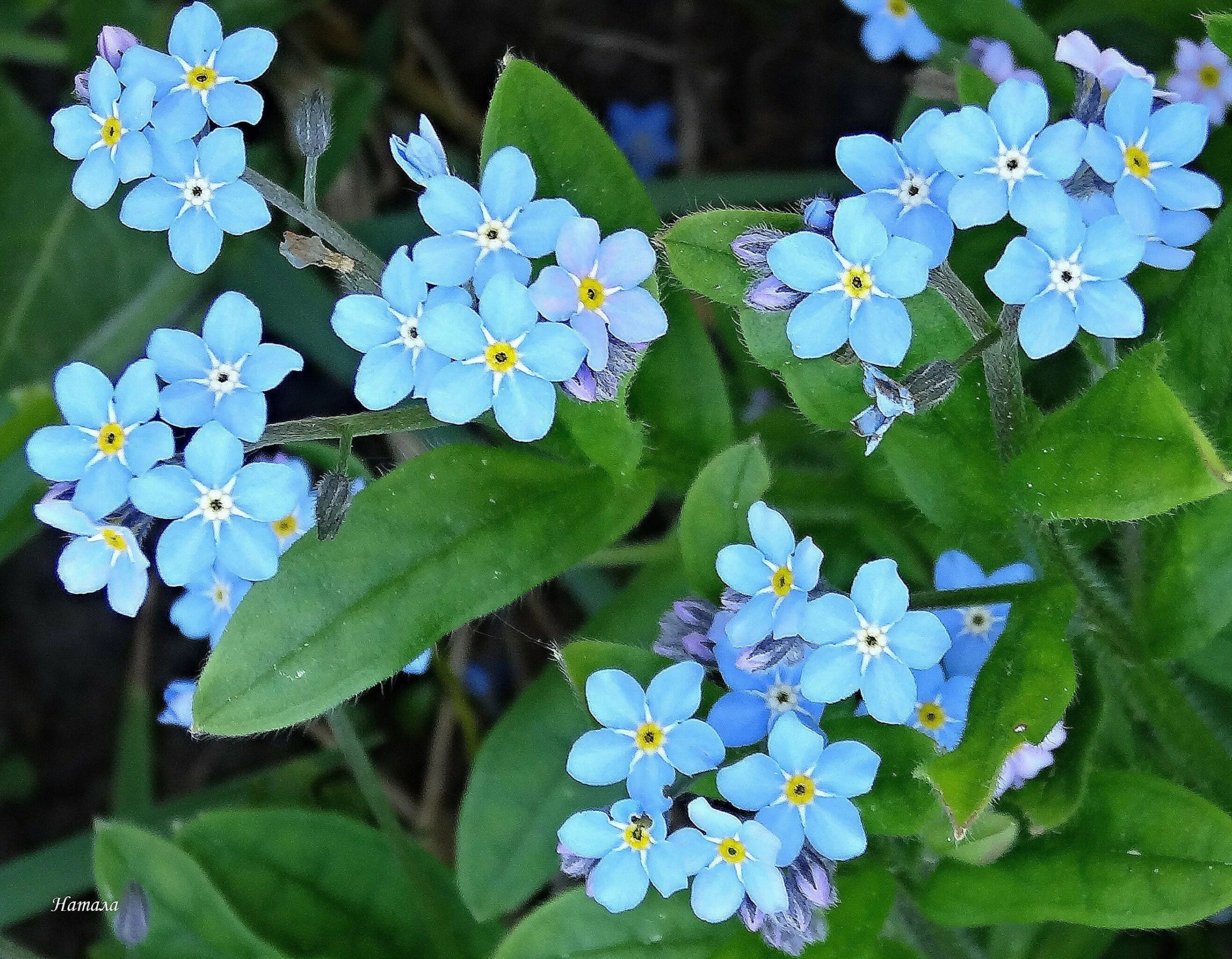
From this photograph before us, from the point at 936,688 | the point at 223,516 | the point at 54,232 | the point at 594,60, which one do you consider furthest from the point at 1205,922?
the point at 54,232

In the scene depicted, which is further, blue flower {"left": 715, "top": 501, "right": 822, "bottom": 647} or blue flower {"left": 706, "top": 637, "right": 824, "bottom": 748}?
blue flower {"left": 706, "top": 637, "right": 824, "bottom": 748}

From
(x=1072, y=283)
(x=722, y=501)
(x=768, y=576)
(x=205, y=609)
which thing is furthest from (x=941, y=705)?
(x=205, y=609)

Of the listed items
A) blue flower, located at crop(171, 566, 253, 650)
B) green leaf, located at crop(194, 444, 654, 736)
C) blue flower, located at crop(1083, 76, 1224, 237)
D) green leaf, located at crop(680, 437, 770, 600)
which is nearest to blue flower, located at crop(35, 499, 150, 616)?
green leaf, located at crop(194, 444, 654, 736)

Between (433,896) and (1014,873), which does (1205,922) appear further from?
(433,896)

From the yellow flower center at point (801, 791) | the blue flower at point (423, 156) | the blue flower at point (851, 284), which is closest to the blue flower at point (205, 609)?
the blue flower at point (423, 156)

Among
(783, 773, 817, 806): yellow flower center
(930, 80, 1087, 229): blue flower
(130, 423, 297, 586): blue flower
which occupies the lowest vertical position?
(783, 773, 817, 806): yellow flower center

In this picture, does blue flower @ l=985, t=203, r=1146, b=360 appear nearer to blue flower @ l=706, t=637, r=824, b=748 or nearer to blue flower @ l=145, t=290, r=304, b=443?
blue flower @ l=706, t=637, r=824, b=748

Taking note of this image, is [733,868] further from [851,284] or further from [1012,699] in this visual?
[851,284]
